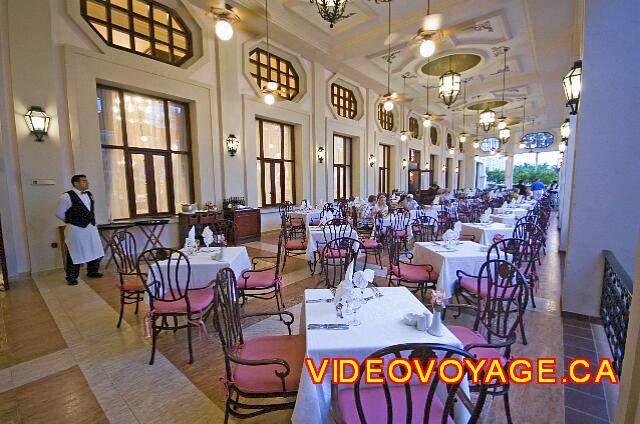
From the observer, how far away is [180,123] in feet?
22.2

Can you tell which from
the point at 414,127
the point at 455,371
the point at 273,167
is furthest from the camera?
the point at 414,127

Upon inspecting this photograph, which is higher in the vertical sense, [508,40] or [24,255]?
[508,40]

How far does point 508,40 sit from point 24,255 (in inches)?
438

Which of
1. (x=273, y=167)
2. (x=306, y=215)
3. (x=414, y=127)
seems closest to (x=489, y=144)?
(x=414, y=127)

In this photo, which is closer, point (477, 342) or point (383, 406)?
point (383, 406)

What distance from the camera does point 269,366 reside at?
5.39 ft

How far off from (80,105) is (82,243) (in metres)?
2.47

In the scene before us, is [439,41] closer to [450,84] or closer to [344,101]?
[450,84]

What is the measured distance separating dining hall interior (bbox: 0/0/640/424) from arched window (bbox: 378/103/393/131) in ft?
7.79

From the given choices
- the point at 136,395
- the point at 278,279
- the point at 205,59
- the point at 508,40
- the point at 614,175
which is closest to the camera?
the point at 136,395

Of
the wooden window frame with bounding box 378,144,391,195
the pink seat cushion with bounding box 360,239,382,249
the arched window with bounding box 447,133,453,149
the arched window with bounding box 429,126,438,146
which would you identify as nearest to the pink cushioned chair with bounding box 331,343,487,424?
the pink seat cushion with bounding box 360,239,382,249

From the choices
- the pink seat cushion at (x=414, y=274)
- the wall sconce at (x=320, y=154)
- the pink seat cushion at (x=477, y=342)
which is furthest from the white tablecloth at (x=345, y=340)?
the wall sconce at (x=320, y=154)

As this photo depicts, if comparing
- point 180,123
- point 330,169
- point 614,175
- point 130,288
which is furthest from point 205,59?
point 614,175

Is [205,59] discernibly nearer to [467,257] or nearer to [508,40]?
[467,257]
